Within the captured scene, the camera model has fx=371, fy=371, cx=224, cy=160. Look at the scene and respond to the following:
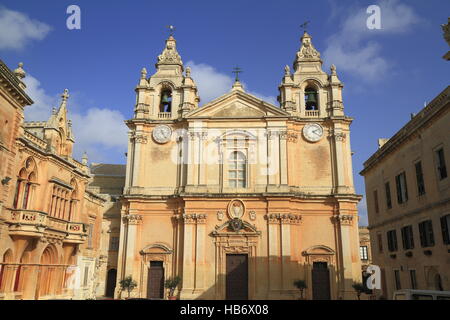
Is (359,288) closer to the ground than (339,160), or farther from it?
closer to the ground

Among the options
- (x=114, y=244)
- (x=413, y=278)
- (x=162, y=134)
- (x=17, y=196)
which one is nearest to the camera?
(x=17, y=196)

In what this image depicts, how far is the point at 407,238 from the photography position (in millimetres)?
22641

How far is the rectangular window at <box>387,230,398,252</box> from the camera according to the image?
24.5 metres

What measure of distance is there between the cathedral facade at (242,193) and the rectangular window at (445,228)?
9004 mm

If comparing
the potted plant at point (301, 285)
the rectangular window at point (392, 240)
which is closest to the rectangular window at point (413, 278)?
the rectangular window at point (392, 240)

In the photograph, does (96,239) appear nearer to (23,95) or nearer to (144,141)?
(144,141)

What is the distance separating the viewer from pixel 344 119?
97.0ft

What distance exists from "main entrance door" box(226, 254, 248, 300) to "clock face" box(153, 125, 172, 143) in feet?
34.6

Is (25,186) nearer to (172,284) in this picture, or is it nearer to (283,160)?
(172,284)

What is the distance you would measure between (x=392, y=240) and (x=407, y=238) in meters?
2.46

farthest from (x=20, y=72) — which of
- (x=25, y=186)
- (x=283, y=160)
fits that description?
(x=283, y=160)

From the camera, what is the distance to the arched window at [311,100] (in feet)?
103

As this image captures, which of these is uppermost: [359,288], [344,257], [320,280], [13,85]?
[13,85]
